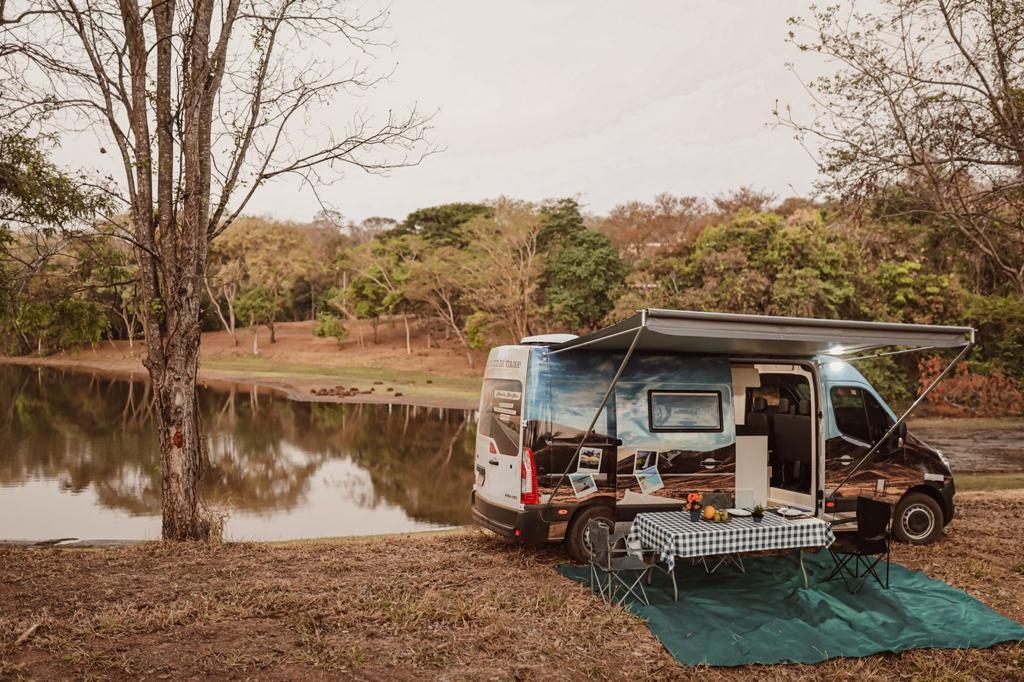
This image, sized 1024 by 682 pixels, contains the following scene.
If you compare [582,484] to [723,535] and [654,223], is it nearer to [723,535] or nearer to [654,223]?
[723,535]

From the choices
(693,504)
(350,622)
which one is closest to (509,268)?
(693,504)

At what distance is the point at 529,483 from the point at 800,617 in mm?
2712

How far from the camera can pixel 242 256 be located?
56719mm

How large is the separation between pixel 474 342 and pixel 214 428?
18846mm

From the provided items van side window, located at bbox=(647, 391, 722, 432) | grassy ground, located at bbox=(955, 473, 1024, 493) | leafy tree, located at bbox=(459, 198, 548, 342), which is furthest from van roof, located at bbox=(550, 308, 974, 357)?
leafy tree, located at bbox=(459, 198, 548, 342)

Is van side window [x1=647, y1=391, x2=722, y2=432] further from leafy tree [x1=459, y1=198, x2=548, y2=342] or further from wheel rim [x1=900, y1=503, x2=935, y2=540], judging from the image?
leafy tree [x1=459, y1=198, x2=548, y2=342]

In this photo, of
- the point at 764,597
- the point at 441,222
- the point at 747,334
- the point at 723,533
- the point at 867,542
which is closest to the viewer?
the point at 747,334

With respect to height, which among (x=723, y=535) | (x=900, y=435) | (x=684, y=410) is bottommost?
(x=723, y=535)

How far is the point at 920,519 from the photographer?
8648mm

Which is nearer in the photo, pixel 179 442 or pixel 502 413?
pixel 502 413

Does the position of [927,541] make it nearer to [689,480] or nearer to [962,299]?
[689,480]

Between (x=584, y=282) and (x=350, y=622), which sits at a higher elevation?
(x=584, y=282)

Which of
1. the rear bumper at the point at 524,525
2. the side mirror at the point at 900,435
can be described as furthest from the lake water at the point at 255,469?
the side mirror at the point at 900,435

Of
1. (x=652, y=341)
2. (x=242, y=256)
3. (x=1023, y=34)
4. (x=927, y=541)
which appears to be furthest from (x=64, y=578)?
(x=242, y=256)
